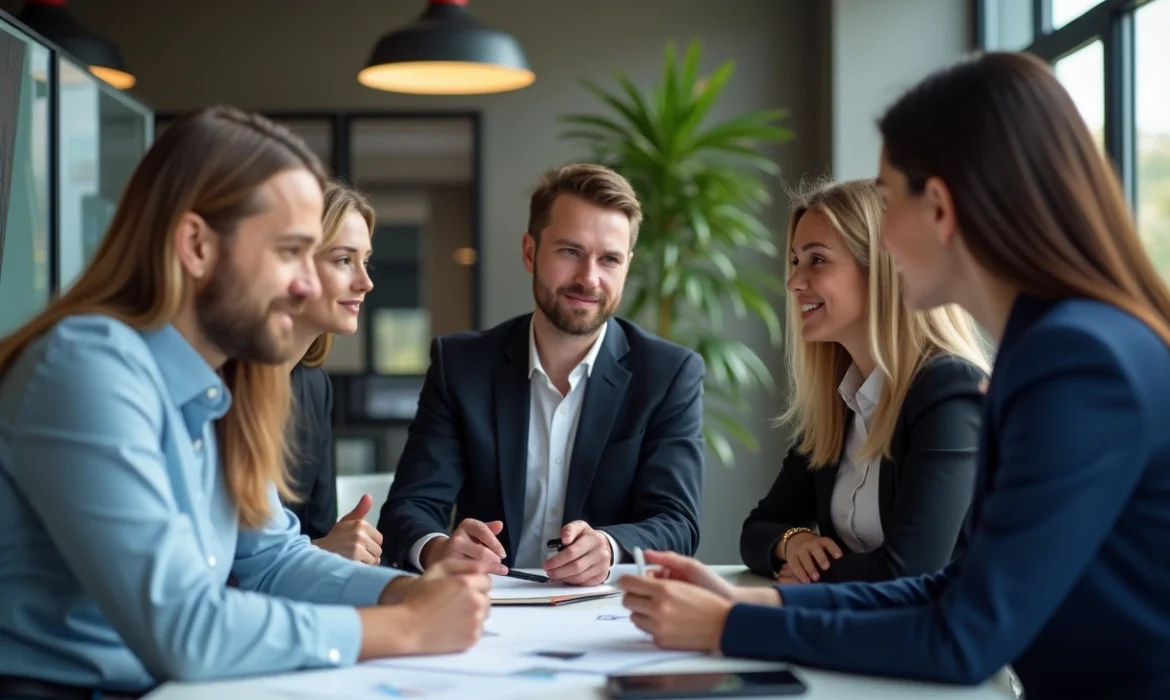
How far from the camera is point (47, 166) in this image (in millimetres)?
3619

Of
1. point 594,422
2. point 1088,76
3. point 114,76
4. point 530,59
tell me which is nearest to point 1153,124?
point 1088,76

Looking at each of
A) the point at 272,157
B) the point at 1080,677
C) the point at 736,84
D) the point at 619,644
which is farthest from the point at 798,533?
the point at 736,84

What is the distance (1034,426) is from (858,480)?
114 cm

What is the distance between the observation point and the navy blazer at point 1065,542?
131 cm

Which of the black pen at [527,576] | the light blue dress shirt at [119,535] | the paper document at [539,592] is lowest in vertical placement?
the black pen at [527,576]

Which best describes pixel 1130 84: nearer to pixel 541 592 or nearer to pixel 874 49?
pixel 874 49

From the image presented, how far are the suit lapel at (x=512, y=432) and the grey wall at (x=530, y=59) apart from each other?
3068mm

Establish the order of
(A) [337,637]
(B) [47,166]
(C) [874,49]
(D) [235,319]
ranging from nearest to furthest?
(A) [337,637], (D) [235,319], (B) [47,166], (C) [874,49]

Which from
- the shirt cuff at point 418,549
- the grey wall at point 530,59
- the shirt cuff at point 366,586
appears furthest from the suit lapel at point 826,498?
the grey wall at point 530,59

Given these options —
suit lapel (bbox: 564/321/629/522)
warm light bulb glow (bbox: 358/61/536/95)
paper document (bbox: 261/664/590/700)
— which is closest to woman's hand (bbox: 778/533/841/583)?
suit lapel (bbox: 564/321/629/522)

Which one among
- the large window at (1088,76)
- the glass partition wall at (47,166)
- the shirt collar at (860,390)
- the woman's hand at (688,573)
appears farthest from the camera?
the large window at (1088,76)

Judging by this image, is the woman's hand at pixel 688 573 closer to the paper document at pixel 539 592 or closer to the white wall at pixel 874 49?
the paper document at pixel 539 592

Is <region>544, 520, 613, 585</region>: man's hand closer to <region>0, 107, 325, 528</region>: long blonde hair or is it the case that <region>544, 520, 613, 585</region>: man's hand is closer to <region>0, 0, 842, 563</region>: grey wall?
<region>0, 107, 325, 528</region>: long blonde hair

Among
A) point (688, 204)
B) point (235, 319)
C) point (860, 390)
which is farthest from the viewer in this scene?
point (688, 204)
